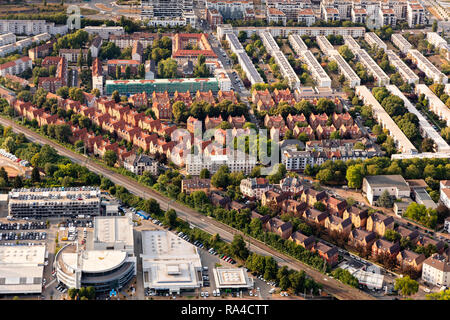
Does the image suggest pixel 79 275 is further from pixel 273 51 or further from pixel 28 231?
pixel 273 51

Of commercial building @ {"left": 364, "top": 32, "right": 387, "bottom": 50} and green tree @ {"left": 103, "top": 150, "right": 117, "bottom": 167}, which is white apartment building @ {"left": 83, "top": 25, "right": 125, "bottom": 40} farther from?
green tree @ {"left": 103, "top": 150, "right": 117, "bottom": 167}

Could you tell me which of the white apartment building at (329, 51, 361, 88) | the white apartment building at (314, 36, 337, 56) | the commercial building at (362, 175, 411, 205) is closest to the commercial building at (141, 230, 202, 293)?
the commercial building at (362, 175, 411, 205)

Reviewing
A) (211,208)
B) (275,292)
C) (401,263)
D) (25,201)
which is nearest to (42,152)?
(25,201)

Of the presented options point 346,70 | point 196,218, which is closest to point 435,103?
point 346,70

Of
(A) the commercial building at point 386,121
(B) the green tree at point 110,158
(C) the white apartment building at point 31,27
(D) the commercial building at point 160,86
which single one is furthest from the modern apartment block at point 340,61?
(C) the white apartment building at point 31,27

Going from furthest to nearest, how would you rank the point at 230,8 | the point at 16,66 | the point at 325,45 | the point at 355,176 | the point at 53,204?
the point at 230,8 → the point at 325,45 → the point at 16,66 → the point at 355,176 → the point at 53,204

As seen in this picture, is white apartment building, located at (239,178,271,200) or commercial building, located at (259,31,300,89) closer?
white apartment building, located at (239,178,271,200)

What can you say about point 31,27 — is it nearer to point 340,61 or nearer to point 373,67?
point 340,61
